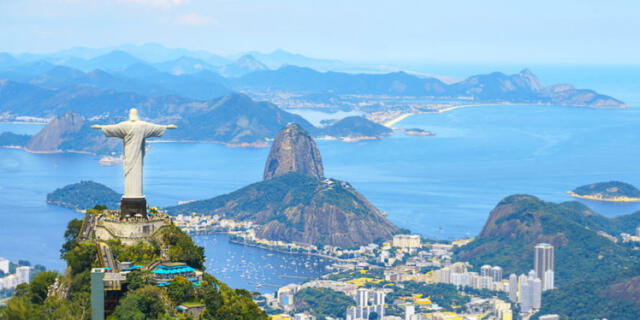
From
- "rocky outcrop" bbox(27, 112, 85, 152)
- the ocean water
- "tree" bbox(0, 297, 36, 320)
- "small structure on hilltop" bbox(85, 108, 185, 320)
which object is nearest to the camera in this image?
"tree" bbox(0, 297, 36, 320)

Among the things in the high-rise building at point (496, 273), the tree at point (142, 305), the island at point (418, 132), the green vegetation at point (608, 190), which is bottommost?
the high-rise building at point (496, 273)

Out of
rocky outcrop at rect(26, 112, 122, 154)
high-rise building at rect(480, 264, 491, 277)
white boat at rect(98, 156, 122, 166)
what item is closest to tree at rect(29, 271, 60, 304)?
high-rise building at rect(480, 264, 491, 277)

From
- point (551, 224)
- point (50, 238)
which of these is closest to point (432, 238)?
point (551, 224)

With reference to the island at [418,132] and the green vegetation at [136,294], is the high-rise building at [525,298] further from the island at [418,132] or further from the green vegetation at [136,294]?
the island at [418,132]

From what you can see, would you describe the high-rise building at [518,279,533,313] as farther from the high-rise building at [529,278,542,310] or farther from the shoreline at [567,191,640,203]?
the shoreline at [567,191,640,203]

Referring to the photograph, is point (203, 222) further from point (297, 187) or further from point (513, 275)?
point (513, 275)

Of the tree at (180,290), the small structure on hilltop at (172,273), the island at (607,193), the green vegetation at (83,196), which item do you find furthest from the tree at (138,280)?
the island at (607,193)
